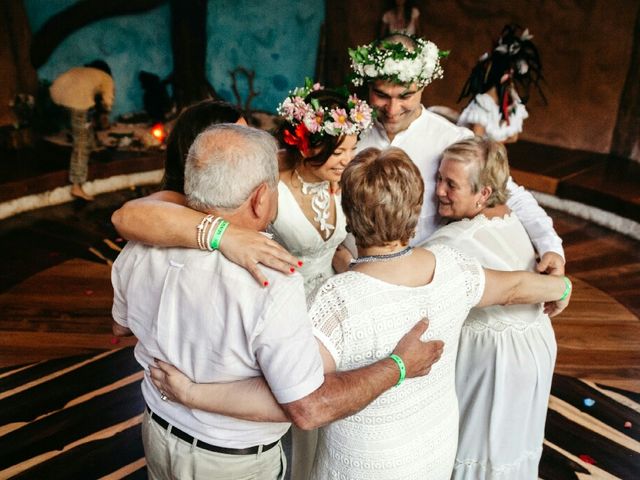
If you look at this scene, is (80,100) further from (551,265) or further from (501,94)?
(551,265)

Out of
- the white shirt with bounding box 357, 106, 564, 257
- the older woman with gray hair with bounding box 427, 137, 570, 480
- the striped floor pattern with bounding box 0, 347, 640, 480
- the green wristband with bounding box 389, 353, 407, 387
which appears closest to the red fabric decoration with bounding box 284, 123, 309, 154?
the white shirt with bounding box 357, 106, 564, 257

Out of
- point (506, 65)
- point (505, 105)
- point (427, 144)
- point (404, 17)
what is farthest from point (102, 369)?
point (404, 17)

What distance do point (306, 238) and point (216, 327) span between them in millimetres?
1244

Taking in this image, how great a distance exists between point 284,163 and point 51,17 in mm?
7220

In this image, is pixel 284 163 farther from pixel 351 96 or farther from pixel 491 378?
pixel 491 378

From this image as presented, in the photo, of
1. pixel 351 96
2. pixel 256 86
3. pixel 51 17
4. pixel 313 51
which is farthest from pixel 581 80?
pixel 51 17

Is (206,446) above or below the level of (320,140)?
below

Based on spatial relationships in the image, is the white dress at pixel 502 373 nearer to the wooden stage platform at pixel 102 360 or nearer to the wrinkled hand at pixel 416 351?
the wrinkled hand at pixel 416 351

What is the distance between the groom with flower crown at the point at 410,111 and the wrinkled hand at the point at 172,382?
158 cm

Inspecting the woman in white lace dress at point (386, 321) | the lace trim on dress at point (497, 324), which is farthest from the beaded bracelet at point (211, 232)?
the lace trim on dress at point (497, 324)

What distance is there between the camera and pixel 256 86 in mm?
9914

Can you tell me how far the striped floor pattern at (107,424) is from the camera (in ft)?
9.77

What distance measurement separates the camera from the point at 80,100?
6.61 m

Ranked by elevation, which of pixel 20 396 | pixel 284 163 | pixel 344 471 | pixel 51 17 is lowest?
pixel 20 396
